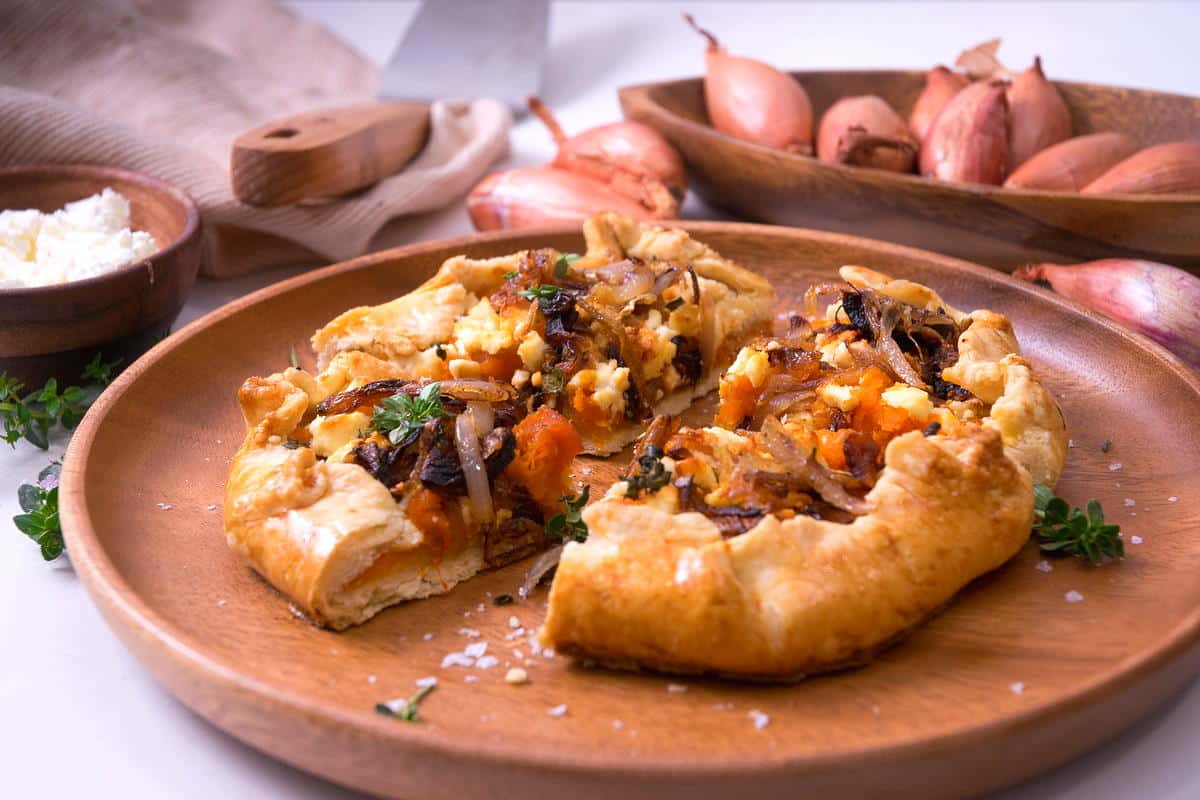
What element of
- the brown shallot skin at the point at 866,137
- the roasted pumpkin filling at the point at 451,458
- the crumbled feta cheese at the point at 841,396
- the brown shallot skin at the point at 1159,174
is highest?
the brown shallot skin at the point at 1159,174

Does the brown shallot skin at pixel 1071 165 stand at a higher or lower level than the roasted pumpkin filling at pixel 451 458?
higher

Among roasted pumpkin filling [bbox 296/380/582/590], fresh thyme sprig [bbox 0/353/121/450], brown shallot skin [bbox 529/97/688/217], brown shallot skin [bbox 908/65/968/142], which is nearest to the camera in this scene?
roasted pumpkin filling [bbox 296/380/582/590]

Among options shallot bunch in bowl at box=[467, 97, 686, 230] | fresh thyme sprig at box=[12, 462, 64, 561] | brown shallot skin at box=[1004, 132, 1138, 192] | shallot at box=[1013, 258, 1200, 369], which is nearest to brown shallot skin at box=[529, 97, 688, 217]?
shallot bunch in bowl at box=[467, 97, 686, 230]

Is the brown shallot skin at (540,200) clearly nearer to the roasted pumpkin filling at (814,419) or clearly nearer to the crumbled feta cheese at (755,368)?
the roasted pumpkin filling at (814,419)

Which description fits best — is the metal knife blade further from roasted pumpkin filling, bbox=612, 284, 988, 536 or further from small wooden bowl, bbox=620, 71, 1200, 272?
roasted pumpkin filling, bbox=612, 284, 988, 536

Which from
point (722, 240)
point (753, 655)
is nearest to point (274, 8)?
point (722, 240)

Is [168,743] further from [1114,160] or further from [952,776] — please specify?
[1114,160]

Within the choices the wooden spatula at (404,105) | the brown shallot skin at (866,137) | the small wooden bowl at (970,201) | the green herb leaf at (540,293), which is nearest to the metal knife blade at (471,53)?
the wooden spatula at (404,105)
